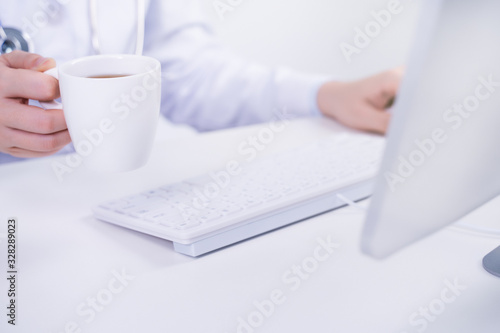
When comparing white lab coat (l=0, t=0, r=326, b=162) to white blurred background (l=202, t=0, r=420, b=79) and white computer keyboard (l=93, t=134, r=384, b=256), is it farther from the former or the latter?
white blurred background (l=202, t=0, r=420, b=79)

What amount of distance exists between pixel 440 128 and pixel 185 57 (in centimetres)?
93

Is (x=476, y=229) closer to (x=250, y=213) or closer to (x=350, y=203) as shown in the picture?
(x=350, y=203)

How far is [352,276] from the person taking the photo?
50 centimetres

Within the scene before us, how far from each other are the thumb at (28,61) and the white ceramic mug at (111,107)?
0.09 ft

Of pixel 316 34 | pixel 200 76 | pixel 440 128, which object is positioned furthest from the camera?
pixel 316 34

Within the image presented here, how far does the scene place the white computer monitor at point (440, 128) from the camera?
30 cm

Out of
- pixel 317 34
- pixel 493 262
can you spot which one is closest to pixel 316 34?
pixel 317 34

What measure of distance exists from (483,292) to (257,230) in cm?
22

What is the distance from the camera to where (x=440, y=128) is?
345mm

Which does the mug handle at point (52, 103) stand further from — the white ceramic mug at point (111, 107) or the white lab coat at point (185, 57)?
the white lab coat at point (185, 57)

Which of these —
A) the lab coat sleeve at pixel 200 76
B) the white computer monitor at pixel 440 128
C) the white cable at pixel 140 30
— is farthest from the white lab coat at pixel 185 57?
the white computer monitor at pixel 440 128

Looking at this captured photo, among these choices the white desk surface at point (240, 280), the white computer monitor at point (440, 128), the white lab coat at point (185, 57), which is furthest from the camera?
the white lab coat at point (185, 57)

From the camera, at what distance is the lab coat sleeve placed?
112cm

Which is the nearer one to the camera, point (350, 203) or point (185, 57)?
point (350, 203)
